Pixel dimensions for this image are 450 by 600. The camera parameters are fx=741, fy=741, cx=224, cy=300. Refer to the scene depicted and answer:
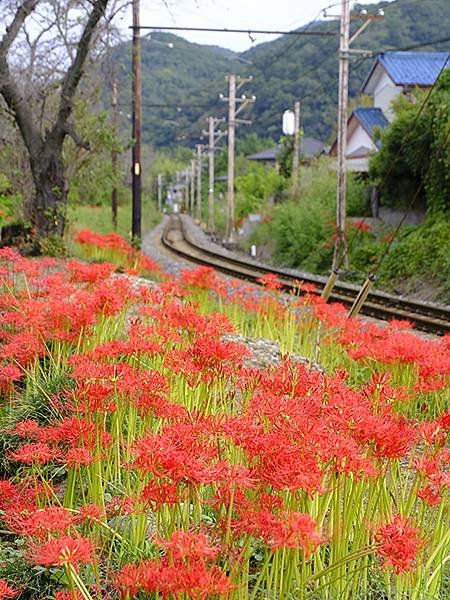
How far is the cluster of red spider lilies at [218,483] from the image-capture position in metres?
2.18

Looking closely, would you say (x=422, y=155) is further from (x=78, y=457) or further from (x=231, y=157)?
(x=231, y=157)

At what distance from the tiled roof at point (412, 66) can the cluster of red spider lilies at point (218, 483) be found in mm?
34071

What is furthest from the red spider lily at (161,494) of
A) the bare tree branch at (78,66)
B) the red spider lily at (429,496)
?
the bare tree branch at (78,66)

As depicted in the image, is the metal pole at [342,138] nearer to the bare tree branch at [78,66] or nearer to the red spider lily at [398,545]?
the bare tree branch at [78,66]

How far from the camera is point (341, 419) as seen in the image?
8.46 feet

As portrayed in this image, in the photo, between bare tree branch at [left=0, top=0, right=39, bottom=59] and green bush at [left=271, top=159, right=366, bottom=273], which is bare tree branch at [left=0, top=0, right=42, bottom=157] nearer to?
bare tree branch at [left=0, top=0, right=39, bottom=59]

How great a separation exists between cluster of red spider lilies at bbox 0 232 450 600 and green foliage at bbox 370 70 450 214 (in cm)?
1284

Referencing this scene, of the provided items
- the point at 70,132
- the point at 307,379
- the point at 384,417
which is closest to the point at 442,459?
the point at 384,417

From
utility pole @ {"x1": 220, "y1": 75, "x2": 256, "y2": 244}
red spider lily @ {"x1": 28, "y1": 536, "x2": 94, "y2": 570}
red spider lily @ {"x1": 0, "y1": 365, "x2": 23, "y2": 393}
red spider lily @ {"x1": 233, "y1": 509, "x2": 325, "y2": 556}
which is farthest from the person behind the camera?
utility pole @ {"x1": 220, "y1": 75, "x2": 256, "y2": 244}

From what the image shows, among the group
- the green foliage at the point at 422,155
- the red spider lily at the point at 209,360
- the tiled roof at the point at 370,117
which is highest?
the tiled roof at the point at 370,117

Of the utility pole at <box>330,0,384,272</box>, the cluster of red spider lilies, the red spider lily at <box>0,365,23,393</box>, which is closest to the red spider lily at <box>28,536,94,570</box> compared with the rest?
the cluster of red spider lilies

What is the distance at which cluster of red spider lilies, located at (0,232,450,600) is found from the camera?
2.18 m

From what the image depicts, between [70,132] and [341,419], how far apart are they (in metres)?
13.7

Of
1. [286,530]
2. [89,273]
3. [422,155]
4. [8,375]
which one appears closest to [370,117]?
[422,155]
